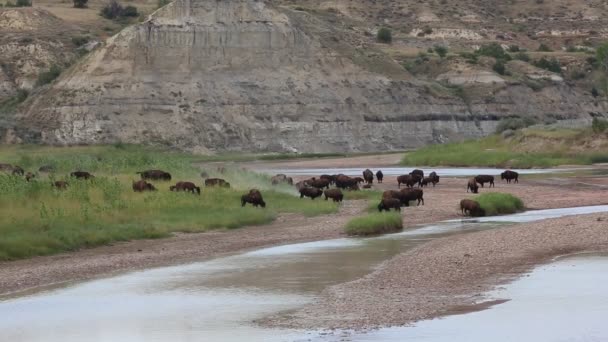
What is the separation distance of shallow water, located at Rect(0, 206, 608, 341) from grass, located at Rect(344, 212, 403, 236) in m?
3.83

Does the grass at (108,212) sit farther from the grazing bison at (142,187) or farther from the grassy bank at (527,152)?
the grassy bank at (527,152)

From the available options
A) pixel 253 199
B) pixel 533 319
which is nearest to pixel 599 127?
pixel 253 199

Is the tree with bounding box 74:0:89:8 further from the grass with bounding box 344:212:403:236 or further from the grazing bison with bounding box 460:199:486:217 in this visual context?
the grass with bounding box 344:212:403:236

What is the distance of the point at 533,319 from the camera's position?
61.0 feet

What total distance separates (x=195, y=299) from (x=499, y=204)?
838 inches

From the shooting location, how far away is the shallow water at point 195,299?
18422 mm

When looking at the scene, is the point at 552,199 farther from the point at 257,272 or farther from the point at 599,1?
the point at 599,1

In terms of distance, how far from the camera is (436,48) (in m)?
138

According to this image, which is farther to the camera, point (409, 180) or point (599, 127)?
point (599, 127)

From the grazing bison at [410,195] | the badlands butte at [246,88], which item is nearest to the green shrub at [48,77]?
the badlands butte at [246,88]

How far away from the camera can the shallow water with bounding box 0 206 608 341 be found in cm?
1842

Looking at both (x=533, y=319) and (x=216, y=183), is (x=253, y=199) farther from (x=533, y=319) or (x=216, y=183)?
(x=533, y=319)

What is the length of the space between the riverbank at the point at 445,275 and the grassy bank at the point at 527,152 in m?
40.3

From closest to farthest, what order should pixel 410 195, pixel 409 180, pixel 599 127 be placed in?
1. pixel 410 195
2. pixel 409 180
3. pixel 599 127
